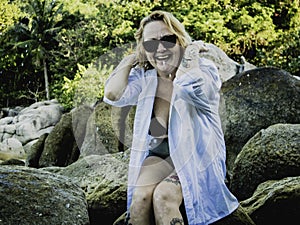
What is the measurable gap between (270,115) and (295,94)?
1.34 ft

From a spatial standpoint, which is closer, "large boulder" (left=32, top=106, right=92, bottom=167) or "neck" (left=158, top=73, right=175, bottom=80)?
"neck" (left=158, top=73, right=175, bottom=80)

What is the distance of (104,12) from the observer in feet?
76.2

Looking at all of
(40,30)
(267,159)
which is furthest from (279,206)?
(40,30)

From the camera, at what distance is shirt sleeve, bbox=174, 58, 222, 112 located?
2.65 metres

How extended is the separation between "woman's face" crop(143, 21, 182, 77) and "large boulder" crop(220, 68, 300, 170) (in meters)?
3.85

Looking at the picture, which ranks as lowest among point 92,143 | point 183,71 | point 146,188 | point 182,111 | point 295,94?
point 92,143

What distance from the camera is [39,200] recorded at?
2857 mm

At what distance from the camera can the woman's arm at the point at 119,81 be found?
300 cm

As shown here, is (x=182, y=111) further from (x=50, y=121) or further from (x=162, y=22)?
(x=50, y=121)

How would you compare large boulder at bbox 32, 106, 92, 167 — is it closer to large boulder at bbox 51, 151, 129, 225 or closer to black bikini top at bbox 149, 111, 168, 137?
large boulder at bbox 51, 151, 129, 225

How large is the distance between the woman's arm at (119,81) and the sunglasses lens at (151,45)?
126 millimetres

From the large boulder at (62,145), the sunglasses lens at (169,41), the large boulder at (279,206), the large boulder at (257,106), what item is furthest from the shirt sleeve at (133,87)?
the large boulder at (62,145)

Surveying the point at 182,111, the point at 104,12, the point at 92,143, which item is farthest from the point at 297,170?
the point at 104,12

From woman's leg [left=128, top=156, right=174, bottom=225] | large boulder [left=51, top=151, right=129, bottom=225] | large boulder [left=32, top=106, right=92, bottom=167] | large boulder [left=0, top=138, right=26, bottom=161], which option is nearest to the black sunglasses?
woman's leg [left=128, top=156, right=174, bottom=225]
